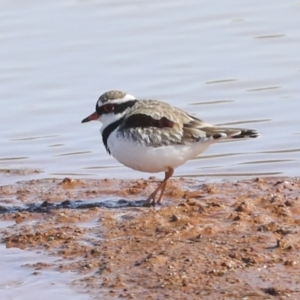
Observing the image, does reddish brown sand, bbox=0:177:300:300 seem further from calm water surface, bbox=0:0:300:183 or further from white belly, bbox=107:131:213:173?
calm water surface, bbox=0:0:300:183

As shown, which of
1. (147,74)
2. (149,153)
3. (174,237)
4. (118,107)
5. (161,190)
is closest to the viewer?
(174,237)

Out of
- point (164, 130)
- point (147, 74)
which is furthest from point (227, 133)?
point (147, 74)

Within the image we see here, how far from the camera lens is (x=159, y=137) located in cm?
842

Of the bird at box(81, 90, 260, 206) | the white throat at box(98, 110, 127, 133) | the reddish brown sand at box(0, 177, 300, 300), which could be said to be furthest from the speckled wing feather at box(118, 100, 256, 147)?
the reddish brown sand at box(0, 177, 300, 300)

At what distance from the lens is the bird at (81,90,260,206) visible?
27.6 ft

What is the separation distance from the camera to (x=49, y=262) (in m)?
7.31

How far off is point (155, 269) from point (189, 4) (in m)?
9.99

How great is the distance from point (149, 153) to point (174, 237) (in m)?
1.14

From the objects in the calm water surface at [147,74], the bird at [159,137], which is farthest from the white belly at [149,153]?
the calm water surface at [147,74]

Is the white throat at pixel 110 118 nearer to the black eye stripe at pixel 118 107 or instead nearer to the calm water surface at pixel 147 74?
the black eye stripe at pixel 118 107

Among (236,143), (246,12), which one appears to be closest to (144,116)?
(236,143)

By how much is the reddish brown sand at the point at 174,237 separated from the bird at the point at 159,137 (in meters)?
0.40

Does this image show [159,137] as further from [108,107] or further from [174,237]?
[174,237]

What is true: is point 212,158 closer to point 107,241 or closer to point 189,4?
point 107,241
